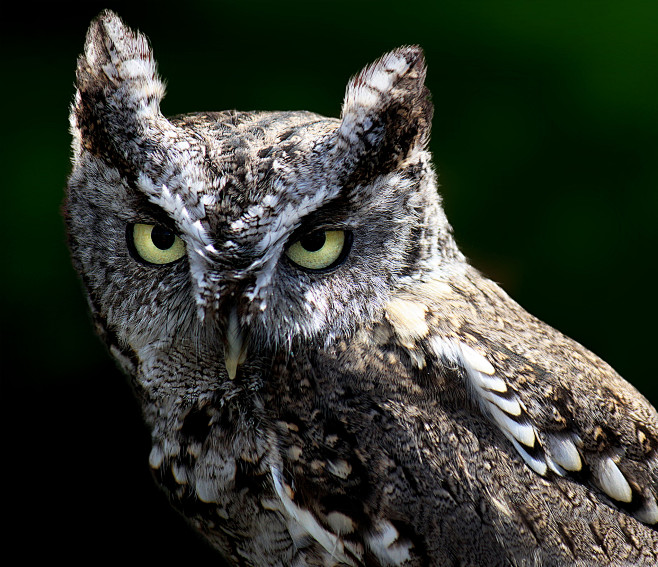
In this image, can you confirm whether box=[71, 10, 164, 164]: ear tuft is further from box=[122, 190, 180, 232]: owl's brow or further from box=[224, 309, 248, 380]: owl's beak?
box=[224, 309, 248, 380]: owl's beak

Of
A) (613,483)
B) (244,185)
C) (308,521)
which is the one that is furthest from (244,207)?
(613,483)

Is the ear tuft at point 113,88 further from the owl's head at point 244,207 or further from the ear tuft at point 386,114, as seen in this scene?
the ear tuft at point 386,114

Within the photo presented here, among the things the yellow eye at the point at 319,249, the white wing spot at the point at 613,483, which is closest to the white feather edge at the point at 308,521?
the yellow eye at the point at 319,249

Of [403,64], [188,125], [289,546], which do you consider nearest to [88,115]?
[188,125]

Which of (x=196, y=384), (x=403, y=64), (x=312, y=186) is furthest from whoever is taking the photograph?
(x=196, y=384)

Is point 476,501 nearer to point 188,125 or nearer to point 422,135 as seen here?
point 422,135
